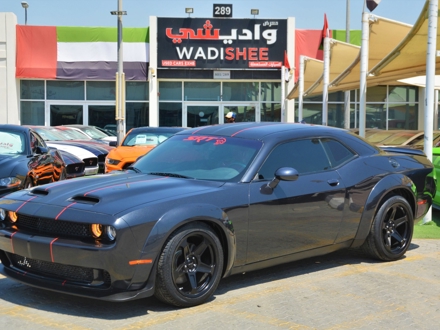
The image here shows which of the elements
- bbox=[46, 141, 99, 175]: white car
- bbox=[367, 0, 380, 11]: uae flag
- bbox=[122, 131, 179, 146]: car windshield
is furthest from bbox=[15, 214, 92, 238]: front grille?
bbox=[46, 141, 99, 175]: white car

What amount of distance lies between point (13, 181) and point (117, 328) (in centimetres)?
489

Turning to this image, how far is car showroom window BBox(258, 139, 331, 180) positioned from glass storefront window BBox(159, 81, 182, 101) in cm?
2682

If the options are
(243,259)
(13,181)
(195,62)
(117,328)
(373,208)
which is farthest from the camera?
(195,62)

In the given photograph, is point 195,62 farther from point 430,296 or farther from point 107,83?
point 430,296

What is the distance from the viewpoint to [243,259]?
552cm

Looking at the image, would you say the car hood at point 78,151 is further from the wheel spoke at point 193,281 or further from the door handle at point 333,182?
the wheel spoke at point 193,281

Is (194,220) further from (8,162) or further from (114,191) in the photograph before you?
(8,162)

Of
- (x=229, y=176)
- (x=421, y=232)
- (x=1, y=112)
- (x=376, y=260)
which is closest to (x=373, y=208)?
(x=376, y=260)

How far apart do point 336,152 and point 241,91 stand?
1053 inches

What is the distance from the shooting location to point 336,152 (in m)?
6.63

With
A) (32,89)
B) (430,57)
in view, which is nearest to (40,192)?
(430,57)

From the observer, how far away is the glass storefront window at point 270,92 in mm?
33031

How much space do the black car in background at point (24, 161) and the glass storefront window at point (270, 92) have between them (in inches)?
871

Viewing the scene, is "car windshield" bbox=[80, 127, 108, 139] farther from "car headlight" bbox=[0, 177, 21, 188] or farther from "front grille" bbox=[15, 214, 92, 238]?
"front grille" bbox=[15, 214, 92, 238]
